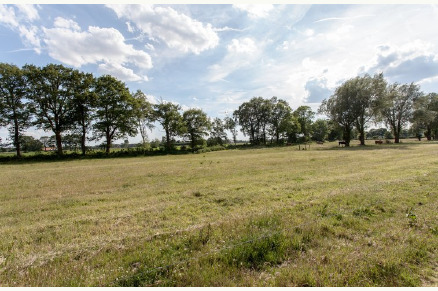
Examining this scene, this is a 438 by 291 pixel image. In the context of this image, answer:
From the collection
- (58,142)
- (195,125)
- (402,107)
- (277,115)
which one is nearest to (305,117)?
(277,115)

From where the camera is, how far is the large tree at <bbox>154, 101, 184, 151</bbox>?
5169cm

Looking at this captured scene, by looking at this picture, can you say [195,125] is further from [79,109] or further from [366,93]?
[366,93]

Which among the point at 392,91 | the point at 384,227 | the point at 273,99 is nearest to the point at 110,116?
the point at 384,227

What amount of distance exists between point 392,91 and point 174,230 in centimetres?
6361

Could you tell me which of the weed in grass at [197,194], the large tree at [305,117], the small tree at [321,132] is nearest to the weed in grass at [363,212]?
the weed in grass at [197,194]

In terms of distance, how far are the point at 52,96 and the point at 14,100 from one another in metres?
5.97

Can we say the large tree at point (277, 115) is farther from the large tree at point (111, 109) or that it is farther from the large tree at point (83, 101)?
the large tree at point (83, 101)

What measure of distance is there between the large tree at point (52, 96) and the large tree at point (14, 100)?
131 centimetres

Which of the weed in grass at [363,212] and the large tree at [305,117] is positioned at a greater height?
the large tree at [305,117]

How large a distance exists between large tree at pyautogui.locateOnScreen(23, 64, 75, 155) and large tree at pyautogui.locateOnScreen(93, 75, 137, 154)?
5078 mm

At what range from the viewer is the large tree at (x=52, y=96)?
120 feet

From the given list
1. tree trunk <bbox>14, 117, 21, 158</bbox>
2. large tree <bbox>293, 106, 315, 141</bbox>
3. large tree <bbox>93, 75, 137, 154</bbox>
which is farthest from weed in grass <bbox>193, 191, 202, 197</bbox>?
large tree <bbox>293, 106, 315, 141</bbox>

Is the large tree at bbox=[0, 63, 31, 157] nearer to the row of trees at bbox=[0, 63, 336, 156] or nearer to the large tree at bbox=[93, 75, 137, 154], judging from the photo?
the row of trees at bbox=[0, 63, 336, 156]

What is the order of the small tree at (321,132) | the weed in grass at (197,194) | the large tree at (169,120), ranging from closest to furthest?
the weed in grass at (197,194), the large tree at (169,120), the small tree at (321,132)
